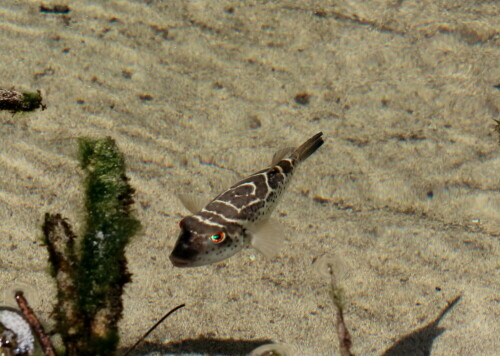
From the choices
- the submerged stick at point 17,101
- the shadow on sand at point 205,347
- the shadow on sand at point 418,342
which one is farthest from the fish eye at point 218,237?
the submerged stick at point 17,101

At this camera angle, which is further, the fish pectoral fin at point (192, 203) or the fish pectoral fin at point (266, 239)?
the fish pectoral fin at point (192, 203)

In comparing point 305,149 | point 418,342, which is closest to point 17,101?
point 305,149

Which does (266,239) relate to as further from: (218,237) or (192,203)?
(192,203)

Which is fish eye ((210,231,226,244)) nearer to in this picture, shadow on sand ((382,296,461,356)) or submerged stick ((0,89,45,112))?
shadow on sand ((382,296,461,356))

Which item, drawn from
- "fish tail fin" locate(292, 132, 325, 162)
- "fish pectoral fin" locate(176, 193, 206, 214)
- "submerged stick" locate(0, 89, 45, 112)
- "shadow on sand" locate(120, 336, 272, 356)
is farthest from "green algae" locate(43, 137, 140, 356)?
"fish tail fin" locate(292, 132, 325, 162)

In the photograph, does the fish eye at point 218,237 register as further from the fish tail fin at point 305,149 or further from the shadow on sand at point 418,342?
the shadow on sand at point 418,342

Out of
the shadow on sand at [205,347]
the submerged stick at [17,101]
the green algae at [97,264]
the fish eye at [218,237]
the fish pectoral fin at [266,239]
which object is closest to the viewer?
the green algae at [97,264]
